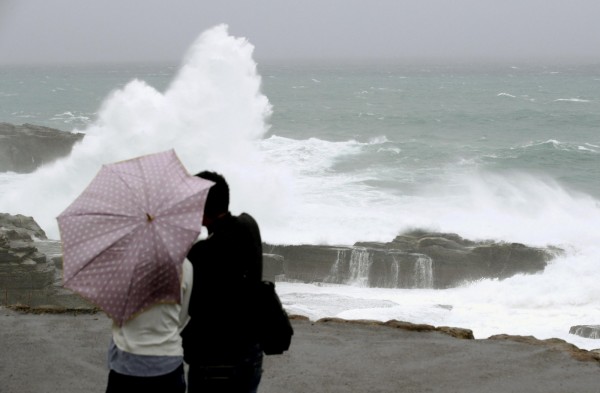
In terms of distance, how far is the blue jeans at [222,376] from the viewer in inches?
138

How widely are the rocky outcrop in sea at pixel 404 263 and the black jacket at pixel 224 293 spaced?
13030mm

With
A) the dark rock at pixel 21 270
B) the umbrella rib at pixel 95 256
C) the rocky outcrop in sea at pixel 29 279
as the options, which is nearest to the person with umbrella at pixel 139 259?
the umbrella rib at pixel 95 256

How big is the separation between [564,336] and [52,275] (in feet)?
26.3

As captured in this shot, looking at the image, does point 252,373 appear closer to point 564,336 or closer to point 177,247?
point 177,247

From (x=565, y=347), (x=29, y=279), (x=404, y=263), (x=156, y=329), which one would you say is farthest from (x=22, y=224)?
(x=156, y=329)

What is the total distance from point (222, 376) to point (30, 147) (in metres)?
31.0

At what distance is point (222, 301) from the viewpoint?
3.49 m

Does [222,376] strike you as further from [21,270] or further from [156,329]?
[21,270]

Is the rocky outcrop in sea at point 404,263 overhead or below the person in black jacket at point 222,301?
below

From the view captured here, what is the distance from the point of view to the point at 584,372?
6383 millimetres

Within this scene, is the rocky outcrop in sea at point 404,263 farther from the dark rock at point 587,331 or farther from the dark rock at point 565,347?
the dark rock at point 565,347

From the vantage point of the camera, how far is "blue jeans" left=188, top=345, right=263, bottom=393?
138 inches

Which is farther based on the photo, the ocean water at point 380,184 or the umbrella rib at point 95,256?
the ocean water at point 380,184

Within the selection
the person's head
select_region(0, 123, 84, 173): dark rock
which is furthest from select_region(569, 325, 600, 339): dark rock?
select_region(0, 123, 84, 173): dark rock
